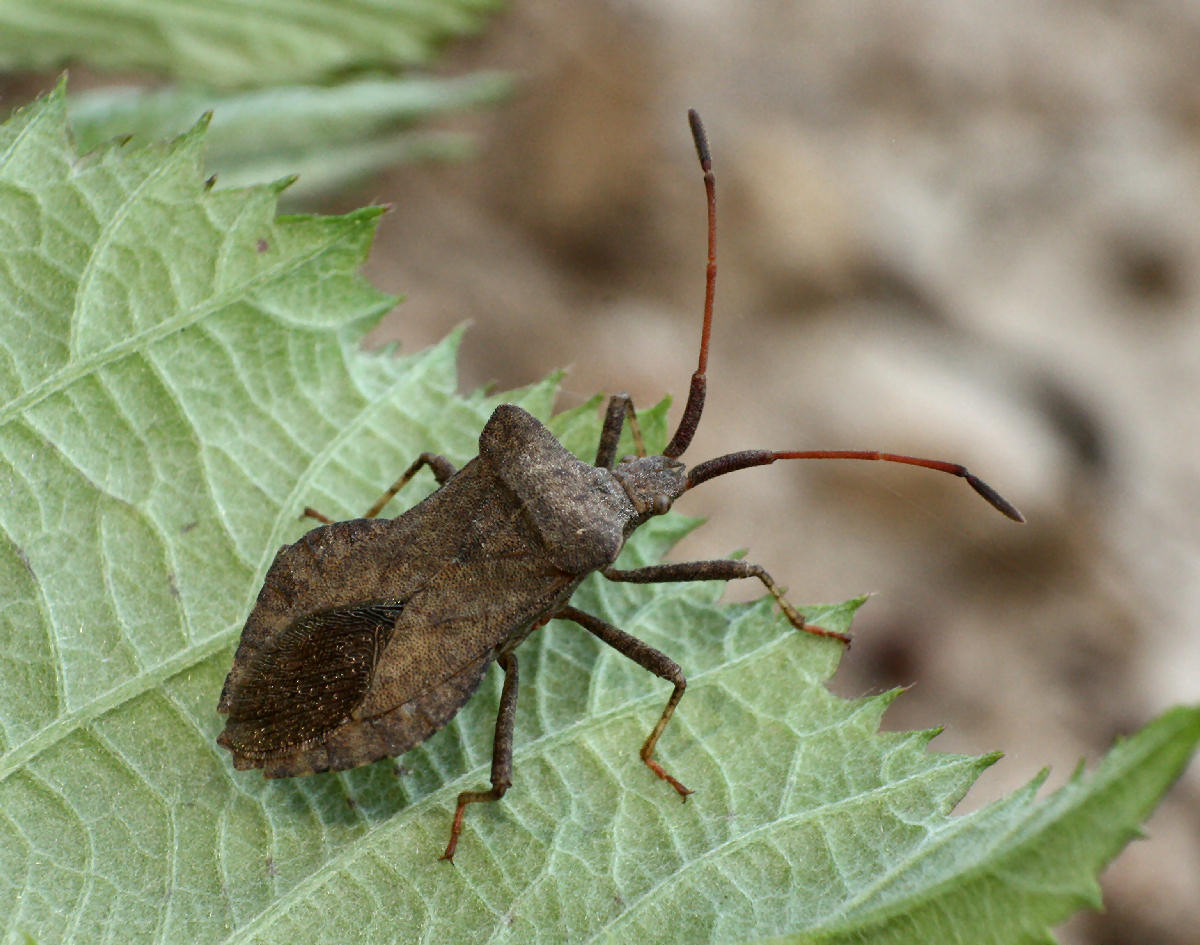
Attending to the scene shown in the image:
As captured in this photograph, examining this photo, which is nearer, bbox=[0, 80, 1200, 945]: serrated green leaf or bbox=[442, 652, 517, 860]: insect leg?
bbox=[0, 80, 1200, 945]: serrated green leaf

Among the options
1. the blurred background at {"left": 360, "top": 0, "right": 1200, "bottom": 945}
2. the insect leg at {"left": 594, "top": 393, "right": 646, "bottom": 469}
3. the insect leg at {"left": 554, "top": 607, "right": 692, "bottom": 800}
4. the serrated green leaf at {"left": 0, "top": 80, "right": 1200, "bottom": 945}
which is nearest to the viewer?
the serrated green leaf at {"left": 0, "top": 80, "right": 1200, "bottom": 945}

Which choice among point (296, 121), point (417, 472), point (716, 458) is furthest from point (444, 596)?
point (296, 121)

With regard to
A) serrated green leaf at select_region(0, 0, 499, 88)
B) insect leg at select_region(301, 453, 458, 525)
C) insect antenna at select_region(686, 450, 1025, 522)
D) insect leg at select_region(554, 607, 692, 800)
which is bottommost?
insect leg at select_region(554, 607, 692, 800)

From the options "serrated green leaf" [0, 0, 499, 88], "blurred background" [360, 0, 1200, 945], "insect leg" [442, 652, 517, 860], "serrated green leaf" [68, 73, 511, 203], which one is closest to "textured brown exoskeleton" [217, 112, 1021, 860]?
"insect leg" [442, 652, 517, 860]

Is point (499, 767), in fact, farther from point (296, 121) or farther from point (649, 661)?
point (296, 121)

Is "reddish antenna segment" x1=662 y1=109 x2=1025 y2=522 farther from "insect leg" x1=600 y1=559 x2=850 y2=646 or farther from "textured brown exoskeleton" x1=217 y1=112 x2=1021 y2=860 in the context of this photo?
"insect leg" x1=600 y1=559 x2=850 y2=646

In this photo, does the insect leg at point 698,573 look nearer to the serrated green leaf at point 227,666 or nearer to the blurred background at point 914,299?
the serrated green leaf at point 227,666

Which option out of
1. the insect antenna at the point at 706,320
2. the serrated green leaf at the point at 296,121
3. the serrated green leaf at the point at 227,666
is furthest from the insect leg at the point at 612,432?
the serrated green leaf at the point at 296,121
